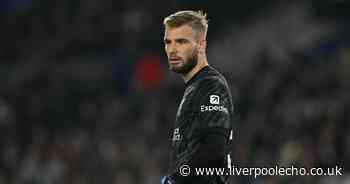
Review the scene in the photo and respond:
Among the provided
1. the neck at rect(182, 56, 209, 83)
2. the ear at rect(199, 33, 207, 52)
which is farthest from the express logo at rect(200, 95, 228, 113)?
the ear at rect(199, 33, 207, 52)

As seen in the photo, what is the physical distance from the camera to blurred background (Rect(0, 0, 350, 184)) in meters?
10.9

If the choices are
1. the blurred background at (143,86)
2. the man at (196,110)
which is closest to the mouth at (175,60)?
the man at (196,110)

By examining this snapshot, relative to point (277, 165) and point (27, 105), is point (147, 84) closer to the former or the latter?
point (27, 105)

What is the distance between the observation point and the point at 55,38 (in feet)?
54.4

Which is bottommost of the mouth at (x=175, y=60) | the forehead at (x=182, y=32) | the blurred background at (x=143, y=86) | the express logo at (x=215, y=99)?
the blurred background at (x=143, y=86)

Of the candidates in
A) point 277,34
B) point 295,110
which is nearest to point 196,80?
point 295,110

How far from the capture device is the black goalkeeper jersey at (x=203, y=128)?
439 cm

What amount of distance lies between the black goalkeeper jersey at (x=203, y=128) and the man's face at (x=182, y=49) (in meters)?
0.09

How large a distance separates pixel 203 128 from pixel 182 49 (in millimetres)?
505

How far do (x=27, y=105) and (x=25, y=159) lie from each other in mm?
1941

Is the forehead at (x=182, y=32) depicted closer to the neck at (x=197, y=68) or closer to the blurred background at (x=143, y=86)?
the neck at (x=197, y=68)

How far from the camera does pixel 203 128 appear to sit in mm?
4441

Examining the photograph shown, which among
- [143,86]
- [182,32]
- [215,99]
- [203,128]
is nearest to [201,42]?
[182,32]

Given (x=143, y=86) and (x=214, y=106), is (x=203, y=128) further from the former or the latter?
(x=143, y=86)
